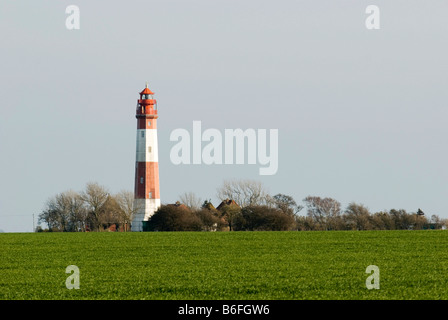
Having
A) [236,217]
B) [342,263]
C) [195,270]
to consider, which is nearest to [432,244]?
[342,263]

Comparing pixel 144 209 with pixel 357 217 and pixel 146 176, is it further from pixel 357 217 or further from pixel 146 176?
pixel 357 217

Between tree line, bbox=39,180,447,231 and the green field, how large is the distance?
49300mm

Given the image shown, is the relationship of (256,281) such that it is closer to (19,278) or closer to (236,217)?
(19,278)

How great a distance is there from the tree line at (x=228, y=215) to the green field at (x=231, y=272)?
162 ft

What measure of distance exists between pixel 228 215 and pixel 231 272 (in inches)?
2746

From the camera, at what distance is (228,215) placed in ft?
315

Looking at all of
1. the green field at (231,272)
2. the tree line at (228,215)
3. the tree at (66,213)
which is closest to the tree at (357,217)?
the tree line at (228,215)

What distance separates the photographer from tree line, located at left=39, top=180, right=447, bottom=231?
297 feet

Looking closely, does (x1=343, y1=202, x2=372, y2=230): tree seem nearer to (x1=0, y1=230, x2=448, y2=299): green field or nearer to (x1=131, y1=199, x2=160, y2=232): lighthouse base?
(x1=131, y1=199, x2=160, y2=232): lighthouse base

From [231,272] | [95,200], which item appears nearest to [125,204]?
[95,200]

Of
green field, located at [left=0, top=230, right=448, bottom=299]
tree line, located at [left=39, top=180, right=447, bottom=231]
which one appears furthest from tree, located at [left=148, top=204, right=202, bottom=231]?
green field, located at [left=0, top=230, right=448, bottom=299]

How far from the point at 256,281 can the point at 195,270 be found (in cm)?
454

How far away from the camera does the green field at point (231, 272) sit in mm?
20500

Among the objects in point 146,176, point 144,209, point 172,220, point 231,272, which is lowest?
point 231,272
